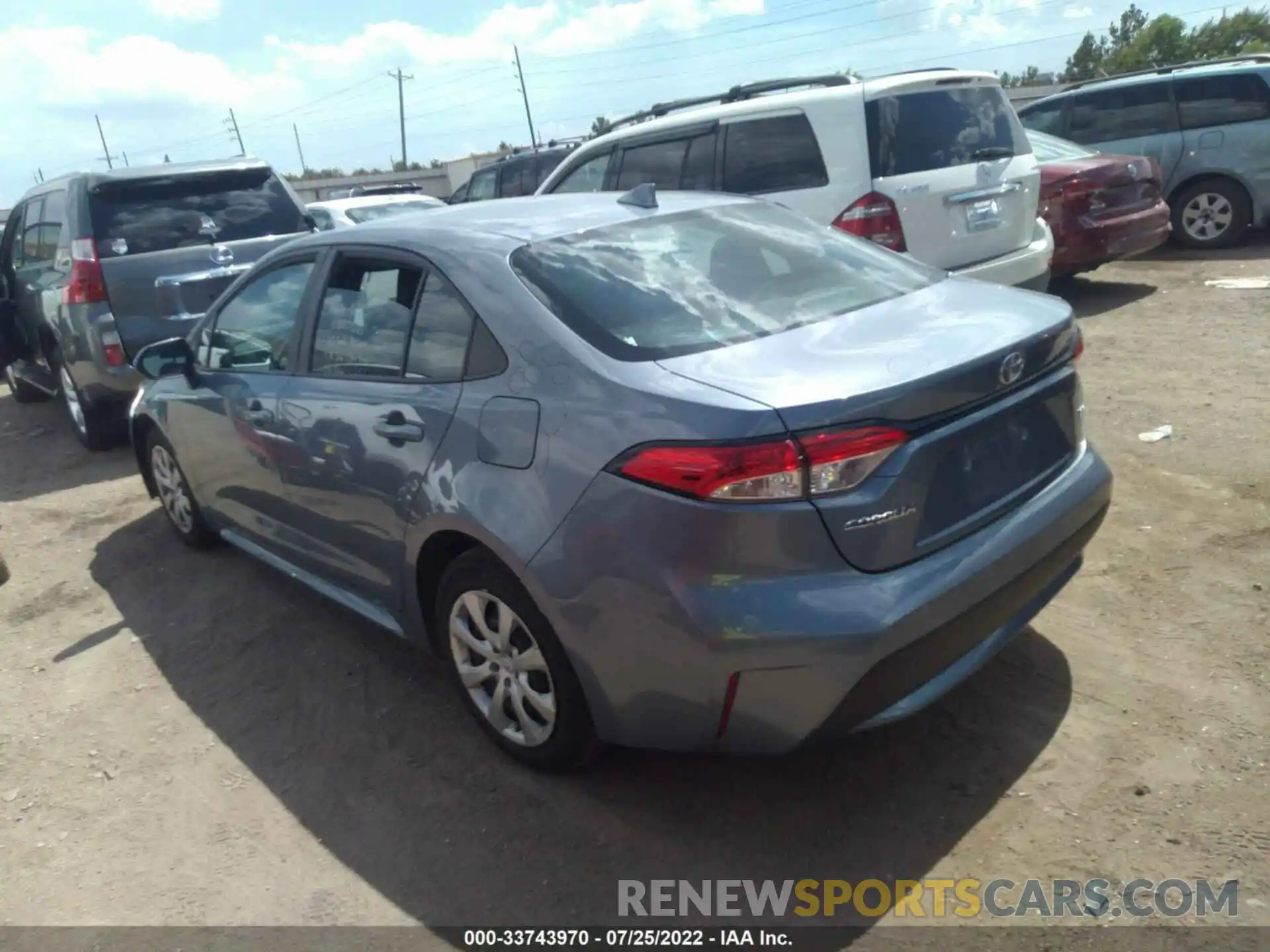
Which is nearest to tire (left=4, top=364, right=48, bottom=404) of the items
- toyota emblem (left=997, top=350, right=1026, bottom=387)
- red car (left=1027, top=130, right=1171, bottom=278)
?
red car (left=1027, top=130, right=1171, bottom=278)

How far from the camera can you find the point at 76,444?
8109mm

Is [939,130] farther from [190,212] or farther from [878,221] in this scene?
[190,212]

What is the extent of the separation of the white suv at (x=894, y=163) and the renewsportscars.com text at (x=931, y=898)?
13.7ft

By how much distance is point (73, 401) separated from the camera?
7.81m

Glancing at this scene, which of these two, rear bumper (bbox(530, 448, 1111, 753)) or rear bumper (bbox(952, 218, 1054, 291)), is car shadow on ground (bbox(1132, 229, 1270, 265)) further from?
rear bumper (bbox(530, 448, 1111, 753))

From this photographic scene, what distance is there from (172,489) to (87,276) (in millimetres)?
2411

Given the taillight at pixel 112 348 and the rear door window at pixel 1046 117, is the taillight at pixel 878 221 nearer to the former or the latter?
the taillight at pixel 112 348

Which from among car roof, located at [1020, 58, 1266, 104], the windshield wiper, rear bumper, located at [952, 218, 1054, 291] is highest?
car roof, located at [1020, 58, 1266, 104]

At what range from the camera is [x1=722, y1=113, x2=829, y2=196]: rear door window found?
6324 mm

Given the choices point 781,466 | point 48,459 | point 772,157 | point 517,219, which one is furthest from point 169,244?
point 781,466

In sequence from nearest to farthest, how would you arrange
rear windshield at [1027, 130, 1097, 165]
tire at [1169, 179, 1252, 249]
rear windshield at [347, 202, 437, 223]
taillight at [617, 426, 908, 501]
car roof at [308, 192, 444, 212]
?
taillight at [617, 426, 908, 501] < rear windshield at [1027, 130, 1097, 165] < tire at [1169, 179, 1252, 249] < rear windshield at [347, 202, 437, 223] < car roof at [308, 192, 444, 212]

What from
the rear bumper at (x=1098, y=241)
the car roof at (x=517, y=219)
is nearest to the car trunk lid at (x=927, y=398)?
the car roof at (x=517, y=219)

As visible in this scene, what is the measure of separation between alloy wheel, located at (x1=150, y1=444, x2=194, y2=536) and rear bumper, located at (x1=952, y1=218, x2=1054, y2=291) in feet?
14.9

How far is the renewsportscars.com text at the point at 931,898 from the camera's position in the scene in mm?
2461
